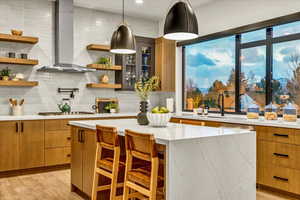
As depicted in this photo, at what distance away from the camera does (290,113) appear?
402cm

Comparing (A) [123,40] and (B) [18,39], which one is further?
(B) [18,39]

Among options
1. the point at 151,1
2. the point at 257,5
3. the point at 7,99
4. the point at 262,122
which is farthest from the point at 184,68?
the point at 7,99

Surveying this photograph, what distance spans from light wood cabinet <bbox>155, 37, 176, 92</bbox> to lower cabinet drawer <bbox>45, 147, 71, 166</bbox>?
2517 millimetres

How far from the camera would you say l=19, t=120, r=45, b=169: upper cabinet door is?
4602 mm

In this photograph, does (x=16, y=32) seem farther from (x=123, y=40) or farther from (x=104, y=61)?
(x=123, y=40)

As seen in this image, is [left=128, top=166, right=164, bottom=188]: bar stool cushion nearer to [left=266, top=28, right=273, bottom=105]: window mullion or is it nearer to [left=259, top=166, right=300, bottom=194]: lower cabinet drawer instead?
[left=259, top=166, right=300, bottom=194]: lower cabinet drawer

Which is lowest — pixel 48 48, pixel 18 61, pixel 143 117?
pixel 143 117

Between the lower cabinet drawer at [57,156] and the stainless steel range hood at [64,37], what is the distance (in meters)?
1.44

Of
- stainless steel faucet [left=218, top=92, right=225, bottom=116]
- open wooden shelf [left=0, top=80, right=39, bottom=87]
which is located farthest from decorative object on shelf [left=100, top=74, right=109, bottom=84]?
stainless steel faucet [left=218, top=92, right=225, bottom=116]

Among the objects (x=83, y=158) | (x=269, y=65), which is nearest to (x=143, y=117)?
(x=83, y=158)

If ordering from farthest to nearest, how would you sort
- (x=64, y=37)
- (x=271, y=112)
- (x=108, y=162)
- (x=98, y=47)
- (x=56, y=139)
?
(x=98, y=47) → (x=64, y=37) → (x=56, y=139) → (x=271, y=112) → (x=108, y=162)

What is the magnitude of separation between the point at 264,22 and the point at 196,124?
2.19 m

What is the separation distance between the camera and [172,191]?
2148mm

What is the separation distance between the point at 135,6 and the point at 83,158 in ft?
11.4
